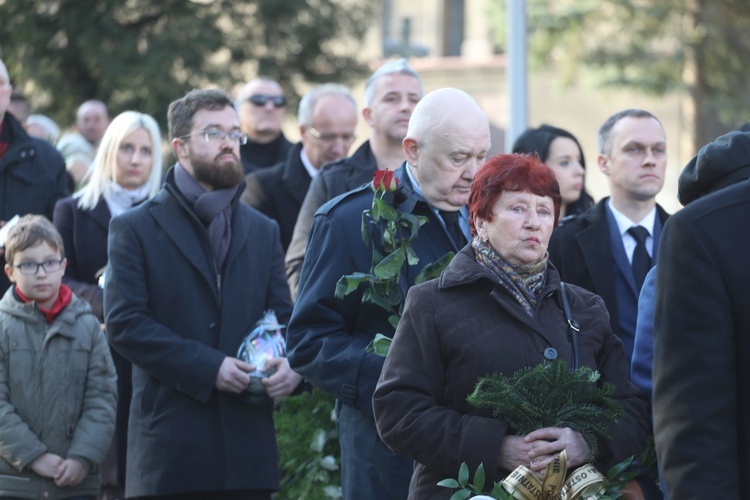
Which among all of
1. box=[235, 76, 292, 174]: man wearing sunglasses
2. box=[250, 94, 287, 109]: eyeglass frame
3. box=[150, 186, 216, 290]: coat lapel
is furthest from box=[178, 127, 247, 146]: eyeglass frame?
box=[250, 94, 287, 109]: eyeglass frame

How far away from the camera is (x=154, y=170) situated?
761 centimetres

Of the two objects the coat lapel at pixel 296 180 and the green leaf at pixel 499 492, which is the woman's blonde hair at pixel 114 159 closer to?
the coat lapel at pixel 296 180

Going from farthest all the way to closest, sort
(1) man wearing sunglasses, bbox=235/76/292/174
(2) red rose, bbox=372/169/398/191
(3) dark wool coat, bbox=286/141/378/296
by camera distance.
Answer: (1) man wearing sunglasses, bbox=235/76/292/174 < (3) dark wool coat, bbox=286/141/378/296 < (2) red rose, bbox=372/169/398/191

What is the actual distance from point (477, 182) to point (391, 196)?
703 millimetres

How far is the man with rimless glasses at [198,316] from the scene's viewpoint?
586cm

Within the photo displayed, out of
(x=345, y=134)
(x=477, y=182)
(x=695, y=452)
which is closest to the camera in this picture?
(x=695, y=452)

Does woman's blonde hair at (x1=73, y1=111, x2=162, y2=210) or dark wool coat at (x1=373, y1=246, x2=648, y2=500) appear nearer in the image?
dark wool coat at (x1=373, y1=246, x2=648, y2=500)

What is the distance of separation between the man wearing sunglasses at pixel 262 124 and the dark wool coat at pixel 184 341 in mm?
3125

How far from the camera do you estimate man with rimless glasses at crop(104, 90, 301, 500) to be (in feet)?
19.2

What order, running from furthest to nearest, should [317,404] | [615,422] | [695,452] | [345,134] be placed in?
[345,134], [317,404], [615,422], [695,452]

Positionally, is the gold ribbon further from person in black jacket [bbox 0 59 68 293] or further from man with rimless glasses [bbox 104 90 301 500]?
person in black jacket [bbox 0 59 68 293]

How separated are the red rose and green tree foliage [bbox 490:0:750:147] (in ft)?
55.4

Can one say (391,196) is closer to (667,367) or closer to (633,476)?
(633,476)

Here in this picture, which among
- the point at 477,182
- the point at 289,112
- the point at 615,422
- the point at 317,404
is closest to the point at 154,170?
the point at 317,404
